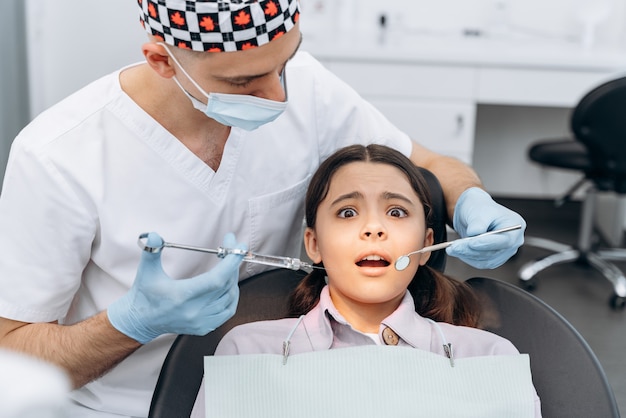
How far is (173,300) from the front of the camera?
105cm

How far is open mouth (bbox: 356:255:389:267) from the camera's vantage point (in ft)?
4.20

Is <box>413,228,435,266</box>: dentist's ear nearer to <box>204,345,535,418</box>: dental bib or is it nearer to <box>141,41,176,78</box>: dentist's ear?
<box>204,345,535,418</box>: dental bib

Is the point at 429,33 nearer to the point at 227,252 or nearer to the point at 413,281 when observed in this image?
the point at 413,281

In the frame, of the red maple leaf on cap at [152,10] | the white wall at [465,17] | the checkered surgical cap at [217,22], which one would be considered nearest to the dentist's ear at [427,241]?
the checkered surgical cap at [217,22]

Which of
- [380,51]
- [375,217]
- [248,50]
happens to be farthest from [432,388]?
[380,51]

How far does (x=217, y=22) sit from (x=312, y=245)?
461mm

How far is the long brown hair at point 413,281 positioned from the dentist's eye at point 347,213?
5cm

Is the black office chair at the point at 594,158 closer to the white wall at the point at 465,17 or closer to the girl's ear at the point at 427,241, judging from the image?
the white wall at the point at 465,17

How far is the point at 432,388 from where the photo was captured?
113 cm

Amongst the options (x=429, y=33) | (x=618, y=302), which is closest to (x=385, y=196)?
(x=618, y=302)

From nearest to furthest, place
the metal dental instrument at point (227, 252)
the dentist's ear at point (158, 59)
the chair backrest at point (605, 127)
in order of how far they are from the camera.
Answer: the metal dental instrument at point (227, 252), the dentist's ear at point (158, 59), the chair backrest at point (605, 127)

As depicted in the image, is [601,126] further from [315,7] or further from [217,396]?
[217,396]

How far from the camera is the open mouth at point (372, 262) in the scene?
1.28m

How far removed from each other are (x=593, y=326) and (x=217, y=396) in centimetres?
203
